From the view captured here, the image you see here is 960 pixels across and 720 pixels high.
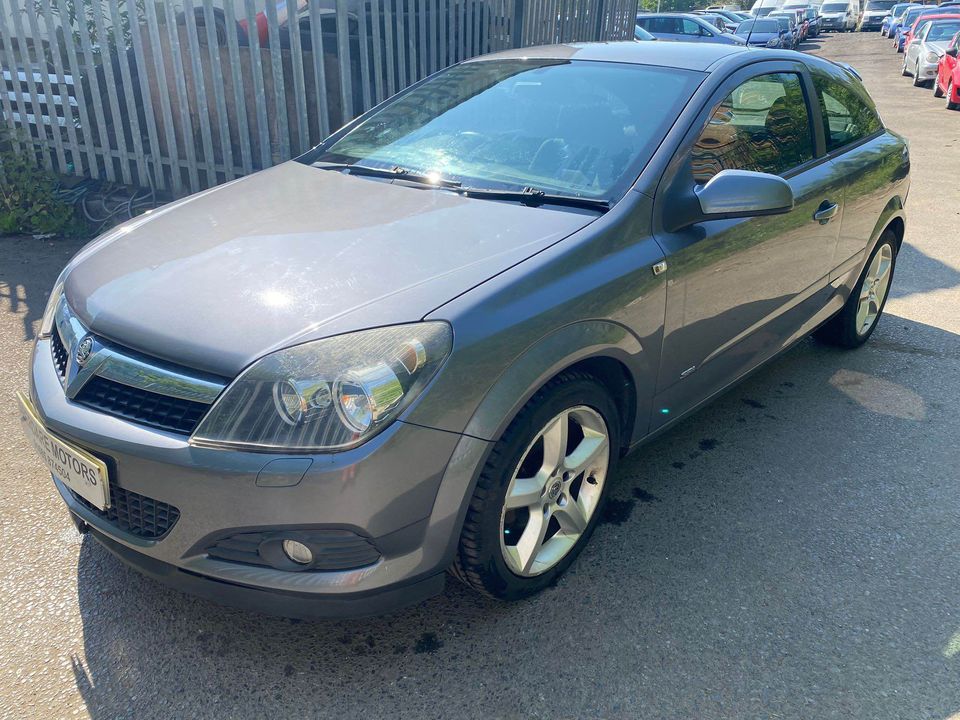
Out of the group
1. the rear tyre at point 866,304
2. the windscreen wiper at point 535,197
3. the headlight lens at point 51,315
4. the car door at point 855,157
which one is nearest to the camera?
the headlight lens at point 51,315

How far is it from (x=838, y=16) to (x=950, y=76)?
27126 mm

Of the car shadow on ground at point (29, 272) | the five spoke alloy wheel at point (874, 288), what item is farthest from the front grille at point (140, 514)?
the five spoke alloy wheel at point (874, 288)

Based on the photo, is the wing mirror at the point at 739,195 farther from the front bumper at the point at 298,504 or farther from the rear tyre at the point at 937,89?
the rear tyre at the point at 937,89

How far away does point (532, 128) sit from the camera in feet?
10.2

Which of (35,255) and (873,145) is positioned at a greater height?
(873,145)

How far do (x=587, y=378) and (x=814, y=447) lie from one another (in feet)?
5.16

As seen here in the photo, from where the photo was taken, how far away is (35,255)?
18.6 ft

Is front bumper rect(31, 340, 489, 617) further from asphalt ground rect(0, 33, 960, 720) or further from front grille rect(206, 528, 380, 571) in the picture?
asphalt ground rect(0, 33, 960, 720)

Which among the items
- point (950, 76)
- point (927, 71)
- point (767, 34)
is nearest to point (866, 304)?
point (950, 76)

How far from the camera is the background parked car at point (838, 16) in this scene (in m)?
37.8

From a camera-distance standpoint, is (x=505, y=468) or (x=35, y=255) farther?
(x=35, y=255)

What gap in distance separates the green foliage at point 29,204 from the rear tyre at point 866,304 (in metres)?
5.32

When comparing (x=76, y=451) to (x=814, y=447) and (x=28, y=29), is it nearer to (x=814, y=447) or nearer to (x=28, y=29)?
(x=814, y=447)

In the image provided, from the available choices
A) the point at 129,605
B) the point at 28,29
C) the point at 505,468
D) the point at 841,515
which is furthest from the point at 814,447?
the point at 28,29
